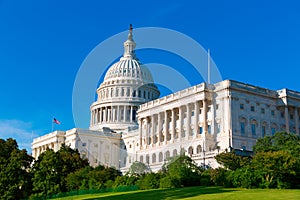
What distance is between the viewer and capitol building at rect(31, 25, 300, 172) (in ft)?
280

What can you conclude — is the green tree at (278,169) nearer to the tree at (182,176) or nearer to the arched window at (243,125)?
the tree at (182,176)

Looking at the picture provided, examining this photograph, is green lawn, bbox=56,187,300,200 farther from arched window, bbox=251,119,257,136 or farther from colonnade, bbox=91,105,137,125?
colonnade, bbox=91,105,137,125

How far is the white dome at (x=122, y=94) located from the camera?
142125 millimetres

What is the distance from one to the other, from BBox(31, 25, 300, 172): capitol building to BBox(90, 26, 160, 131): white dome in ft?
45.0

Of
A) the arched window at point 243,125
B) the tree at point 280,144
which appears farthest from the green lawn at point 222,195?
the arched window at point 243,125

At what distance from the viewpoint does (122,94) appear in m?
146

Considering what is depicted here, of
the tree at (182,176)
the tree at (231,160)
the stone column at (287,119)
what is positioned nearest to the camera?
the tree at (182,176)

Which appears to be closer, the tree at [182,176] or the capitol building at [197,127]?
the tree at [182,176]

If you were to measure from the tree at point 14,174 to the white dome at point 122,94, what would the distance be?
64040 millimetres

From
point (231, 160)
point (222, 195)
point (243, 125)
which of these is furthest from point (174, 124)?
point (222, 195)

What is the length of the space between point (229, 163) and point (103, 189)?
1901 centimetres

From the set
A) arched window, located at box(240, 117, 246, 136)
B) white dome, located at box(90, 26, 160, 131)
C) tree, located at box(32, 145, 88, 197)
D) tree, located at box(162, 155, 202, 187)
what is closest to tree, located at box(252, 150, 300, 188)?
tree, located at box(162, 155, 202, 187)

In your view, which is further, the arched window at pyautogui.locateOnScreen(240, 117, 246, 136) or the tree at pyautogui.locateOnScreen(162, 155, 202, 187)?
the arched window at pyautogui.locateOnScreen(240, 117, 246, 136)

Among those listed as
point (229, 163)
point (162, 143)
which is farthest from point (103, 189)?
point (162, 143)
